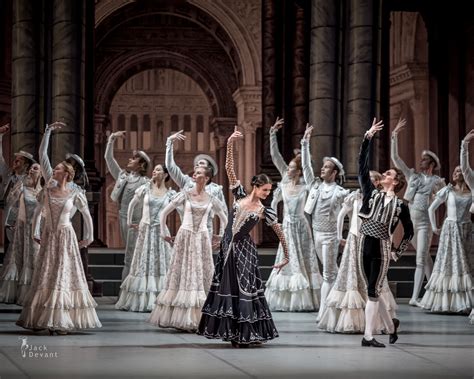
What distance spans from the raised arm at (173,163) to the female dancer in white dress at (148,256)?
1168mm

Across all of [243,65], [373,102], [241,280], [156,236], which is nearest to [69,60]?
[156,236]

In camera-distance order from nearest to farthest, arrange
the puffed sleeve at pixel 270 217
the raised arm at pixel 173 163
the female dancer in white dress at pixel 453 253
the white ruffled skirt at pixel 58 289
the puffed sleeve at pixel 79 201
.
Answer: the puffed sleeve at pixel 270 217 < the white ruffled skirt at pixel 58 289 < the puffed sleeve at pixel 79 201 < the raised arm at pixel 173 163 < the female dancer in white dress at pixel 453 253

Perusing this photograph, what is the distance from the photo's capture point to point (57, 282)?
1062 cm

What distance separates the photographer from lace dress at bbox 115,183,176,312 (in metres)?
13.9

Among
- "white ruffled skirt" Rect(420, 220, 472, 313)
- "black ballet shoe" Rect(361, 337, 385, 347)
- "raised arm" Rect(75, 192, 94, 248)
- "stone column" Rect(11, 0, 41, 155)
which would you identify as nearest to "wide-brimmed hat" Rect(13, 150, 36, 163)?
"stone column" Rect(11, 0, 41, 155)

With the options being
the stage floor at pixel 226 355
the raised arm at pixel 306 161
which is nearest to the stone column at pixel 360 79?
the raised arm at pixel 306 161

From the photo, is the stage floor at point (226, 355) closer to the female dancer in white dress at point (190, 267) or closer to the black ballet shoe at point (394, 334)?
the black ballet shoe at point (394, 334)

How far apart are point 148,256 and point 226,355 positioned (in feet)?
16.9

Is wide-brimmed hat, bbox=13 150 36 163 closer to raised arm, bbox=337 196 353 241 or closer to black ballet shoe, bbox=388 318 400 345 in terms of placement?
raised arm, bbox=337 196 353 241

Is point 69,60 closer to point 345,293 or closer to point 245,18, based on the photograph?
point 345,293

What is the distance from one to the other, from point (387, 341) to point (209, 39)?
2500 cm

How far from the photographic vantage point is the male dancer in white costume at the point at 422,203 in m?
15.0

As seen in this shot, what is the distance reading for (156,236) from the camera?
1422 centimetres

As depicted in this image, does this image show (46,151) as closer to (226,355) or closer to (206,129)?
(226,355)
